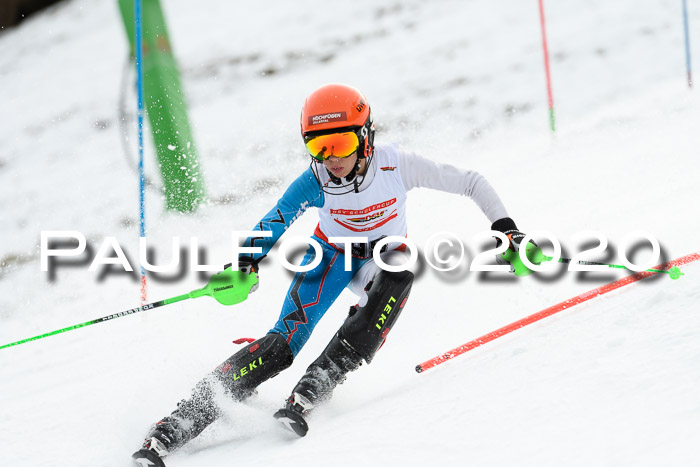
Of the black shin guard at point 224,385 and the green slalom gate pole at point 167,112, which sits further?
the green slalom gate pole at point 167,112

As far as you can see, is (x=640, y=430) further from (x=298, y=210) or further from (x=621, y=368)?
(x=298, y=210)

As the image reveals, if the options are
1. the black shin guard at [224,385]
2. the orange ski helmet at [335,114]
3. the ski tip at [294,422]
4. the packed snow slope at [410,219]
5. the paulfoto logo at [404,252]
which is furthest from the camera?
the paulfoto logo at [404,252]

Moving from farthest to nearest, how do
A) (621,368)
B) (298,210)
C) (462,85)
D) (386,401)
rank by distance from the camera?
1. (462,85)
2. (298,210)
3. (386,401)
4. (621,368)

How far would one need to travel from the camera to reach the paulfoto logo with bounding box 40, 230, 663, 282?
3096 mm

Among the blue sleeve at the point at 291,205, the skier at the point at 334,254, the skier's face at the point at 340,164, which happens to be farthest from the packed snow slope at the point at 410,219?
the skier's face at the point at 340,164

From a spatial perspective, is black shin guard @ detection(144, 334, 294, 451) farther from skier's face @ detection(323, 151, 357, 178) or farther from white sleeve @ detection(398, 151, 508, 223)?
white sleeve @ detection(398, 151, 508, 223)

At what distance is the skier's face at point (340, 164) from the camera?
306 cm

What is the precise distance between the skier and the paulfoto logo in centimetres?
3

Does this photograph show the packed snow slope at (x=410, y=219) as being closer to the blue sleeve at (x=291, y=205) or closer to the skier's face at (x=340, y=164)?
the blue sleeve at (x=291, y=205)

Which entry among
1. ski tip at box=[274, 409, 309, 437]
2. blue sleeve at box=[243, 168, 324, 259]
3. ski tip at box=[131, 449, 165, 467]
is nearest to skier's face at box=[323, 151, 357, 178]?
blue sleeve at box=[243, 168, 324, 259]

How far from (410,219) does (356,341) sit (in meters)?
3.18

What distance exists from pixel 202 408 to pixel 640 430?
1.71 m

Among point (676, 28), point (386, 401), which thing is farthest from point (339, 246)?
point (676, 28)

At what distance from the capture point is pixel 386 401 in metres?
2.78
